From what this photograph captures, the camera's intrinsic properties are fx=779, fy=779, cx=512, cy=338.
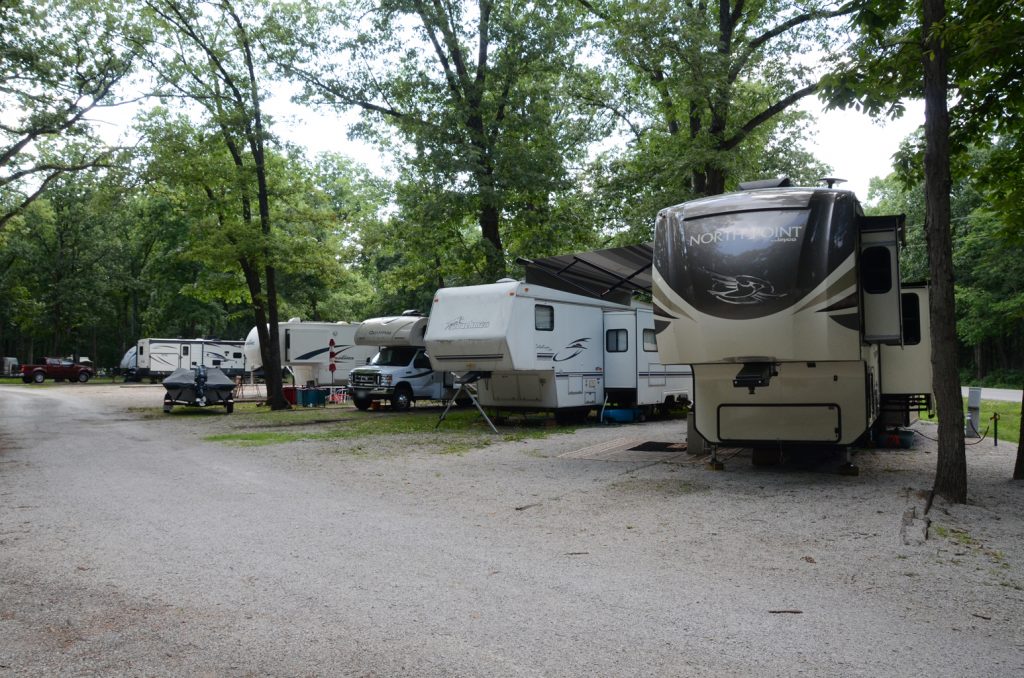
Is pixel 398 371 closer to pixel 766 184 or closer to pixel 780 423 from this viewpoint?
pixel 766 184

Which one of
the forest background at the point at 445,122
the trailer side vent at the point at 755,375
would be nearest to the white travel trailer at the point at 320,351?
the forest background at the point at 445,122

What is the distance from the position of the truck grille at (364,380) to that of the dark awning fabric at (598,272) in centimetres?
671

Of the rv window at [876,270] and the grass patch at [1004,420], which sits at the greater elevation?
the rv window at [876,270]

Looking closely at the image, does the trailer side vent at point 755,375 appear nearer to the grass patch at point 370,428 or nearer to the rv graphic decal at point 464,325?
the grass patch at point 370,428

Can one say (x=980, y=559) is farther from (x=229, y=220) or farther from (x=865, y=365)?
(x=229, y=220)

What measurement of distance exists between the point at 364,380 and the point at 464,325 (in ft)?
24.5

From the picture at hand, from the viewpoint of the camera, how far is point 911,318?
10.9 metres

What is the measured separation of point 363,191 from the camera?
4572 centimetres

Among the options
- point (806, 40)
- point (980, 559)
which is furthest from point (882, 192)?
point (980, 559)

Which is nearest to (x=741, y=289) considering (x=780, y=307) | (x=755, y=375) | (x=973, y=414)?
(x=780, y=307)

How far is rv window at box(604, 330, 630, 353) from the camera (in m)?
18.3

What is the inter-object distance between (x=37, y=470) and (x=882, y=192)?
218ft

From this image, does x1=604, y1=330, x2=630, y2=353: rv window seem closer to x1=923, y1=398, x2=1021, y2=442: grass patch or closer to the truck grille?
x1=923, y1=398, x2=1021, y2=442: grass patch

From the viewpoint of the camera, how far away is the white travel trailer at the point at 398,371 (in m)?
22.7
